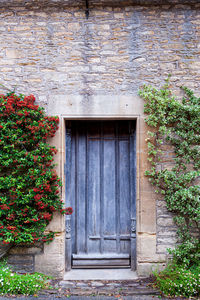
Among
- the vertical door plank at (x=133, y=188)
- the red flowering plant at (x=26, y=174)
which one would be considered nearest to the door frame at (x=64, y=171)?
the vertical door plank at (x=133, y=188)

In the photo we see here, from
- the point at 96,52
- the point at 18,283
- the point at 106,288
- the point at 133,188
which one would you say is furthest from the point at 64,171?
the point at 96,52

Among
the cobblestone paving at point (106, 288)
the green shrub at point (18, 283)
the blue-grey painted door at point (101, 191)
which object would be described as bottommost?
the cobblestone paving at point (106, 288)

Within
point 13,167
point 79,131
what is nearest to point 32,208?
point 13,167

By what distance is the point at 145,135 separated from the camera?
376 cm

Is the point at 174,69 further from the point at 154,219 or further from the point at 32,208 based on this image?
the point at 32,208

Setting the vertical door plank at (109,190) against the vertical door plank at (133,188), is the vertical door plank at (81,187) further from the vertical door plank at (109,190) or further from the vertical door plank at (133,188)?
the vertical door plank at (133,188)

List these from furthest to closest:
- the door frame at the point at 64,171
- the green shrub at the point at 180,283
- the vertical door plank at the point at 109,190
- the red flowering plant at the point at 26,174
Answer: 1. the vertical door plank at the point at 109,190
2. the door frame at the point at 64,171
3. the red flowering plant at the point at 26,174
4. the green shrub at the point at 180,283

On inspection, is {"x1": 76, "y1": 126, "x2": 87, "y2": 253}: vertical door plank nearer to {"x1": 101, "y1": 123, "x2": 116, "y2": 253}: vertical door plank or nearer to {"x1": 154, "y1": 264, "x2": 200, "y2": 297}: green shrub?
{"x1": 101, "y1": 123, "x2": 116, "y2": 253}: vertical door plank

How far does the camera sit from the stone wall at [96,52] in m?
3.79

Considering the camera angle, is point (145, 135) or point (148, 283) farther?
point (145, 135)

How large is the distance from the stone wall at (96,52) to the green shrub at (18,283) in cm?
152

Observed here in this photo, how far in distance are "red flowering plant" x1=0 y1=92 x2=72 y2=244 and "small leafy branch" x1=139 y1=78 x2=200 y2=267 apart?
4.64 feet

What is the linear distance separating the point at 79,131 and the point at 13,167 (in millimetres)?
1159

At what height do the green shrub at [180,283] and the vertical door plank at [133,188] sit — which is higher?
the vertical door plank at [133,188]
